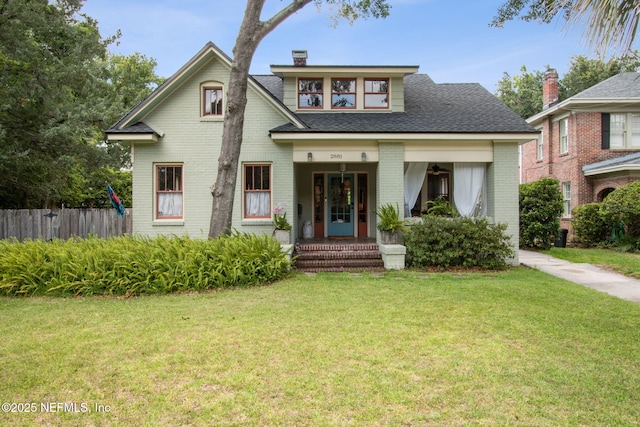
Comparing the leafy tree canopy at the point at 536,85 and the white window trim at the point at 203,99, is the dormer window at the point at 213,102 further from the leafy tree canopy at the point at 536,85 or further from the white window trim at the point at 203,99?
the leafy tree canopy at the point at 536,85

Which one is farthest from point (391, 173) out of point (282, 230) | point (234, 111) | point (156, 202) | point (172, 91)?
point (156, 202)

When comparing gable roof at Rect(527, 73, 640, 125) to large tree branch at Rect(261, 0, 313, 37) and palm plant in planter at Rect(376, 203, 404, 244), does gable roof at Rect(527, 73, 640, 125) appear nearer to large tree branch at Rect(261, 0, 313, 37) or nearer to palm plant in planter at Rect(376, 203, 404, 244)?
palm plant in planter at Rect(376, 203, 404, 244)

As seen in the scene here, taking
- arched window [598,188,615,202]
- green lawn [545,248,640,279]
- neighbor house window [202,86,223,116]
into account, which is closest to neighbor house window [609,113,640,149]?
arched window [598,188,615,202]

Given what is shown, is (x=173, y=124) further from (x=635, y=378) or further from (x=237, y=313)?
(x=635, y=378)

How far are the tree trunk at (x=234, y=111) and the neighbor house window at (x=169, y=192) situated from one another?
2387mm

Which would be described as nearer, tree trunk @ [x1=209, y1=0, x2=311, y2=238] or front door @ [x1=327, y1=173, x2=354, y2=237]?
tree trunk @ [x1=209, y1=0, x2=311, y2=238]

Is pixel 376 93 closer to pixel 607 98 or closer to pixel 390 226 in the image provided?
pixel 390 226

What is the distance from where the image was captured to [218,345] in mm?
4754

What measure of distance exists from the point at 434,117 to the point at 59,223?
1264 cm

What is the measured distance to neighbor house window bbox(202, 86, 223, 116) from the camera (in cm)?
1188

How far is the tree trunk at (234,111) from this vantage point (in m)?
9.95

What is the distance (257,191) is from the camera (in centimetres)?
1186

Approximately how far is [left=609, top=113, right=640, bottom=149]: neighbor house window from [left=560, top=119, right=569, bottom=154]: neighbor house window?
5.49ft

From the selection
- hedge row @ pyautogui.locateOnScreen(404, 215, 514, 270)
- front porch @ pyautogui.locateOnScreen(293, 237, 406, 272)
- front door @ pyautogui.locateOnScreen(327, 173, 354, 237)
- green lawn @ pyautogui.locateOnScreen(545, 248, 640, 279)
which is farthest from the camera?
front door @ pyautogui.locateOnScreen(327, 173, 354, 237)
